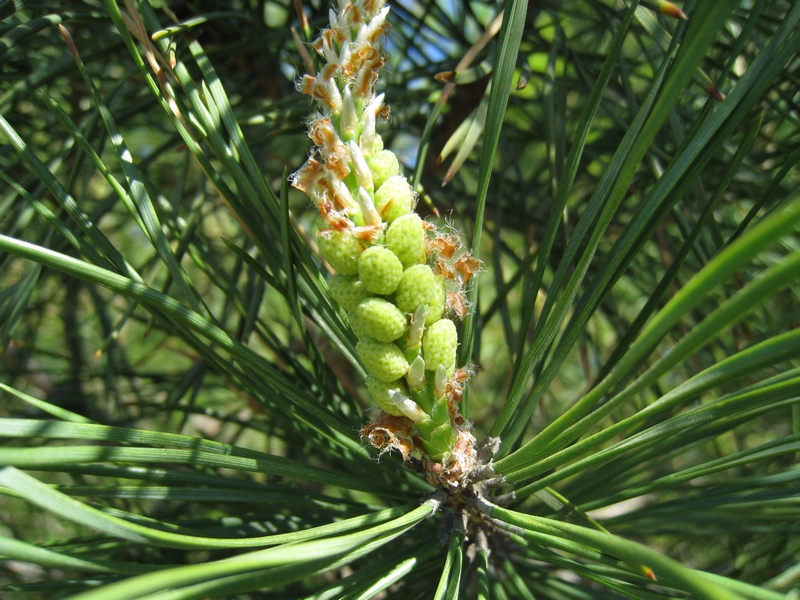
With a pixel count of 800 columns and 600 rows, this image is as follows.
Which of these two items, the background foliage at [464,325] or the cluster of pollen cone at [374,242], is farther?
the cluster of pollen cone at [374,242]

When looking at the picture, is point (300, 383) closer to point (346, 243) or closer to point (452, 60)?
point (346, 243)

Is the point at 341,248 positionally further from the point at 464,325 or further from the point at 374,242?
the point at 464,325

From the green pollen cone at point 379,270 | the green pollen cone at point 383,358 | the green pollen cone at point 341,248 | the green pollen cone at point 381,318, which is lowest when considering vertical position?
the green pollen cone at point 383,358

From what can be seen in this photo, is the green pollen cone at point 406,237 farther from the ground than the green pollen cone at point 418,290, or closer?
farther from the ground

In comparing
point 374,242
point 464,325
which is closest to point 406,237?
point 374,242

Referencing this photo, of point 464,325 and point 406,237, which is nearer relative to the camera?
point 406,237

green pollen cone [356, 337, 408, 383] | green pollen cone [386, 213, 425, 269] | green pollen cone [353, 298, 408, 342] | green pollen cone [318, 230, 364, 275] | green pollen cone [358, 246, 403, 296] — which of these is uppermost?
green pollen cone [386, 213, 425, 269]

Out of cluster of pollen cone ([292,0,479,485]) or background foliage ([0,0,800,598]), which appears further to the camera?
cluster of pollen cone ([292,0,479,485])

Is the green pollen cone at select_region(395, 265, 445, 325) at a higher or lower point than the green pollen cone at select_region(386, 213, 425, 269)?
lower

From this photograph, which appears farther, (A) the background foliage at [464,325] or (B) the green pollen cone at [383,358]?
(B) the green pollen cone at [383,358]

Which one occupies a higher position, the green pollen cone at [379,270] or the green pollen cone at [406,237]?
the green pollen cone at [406,237]
